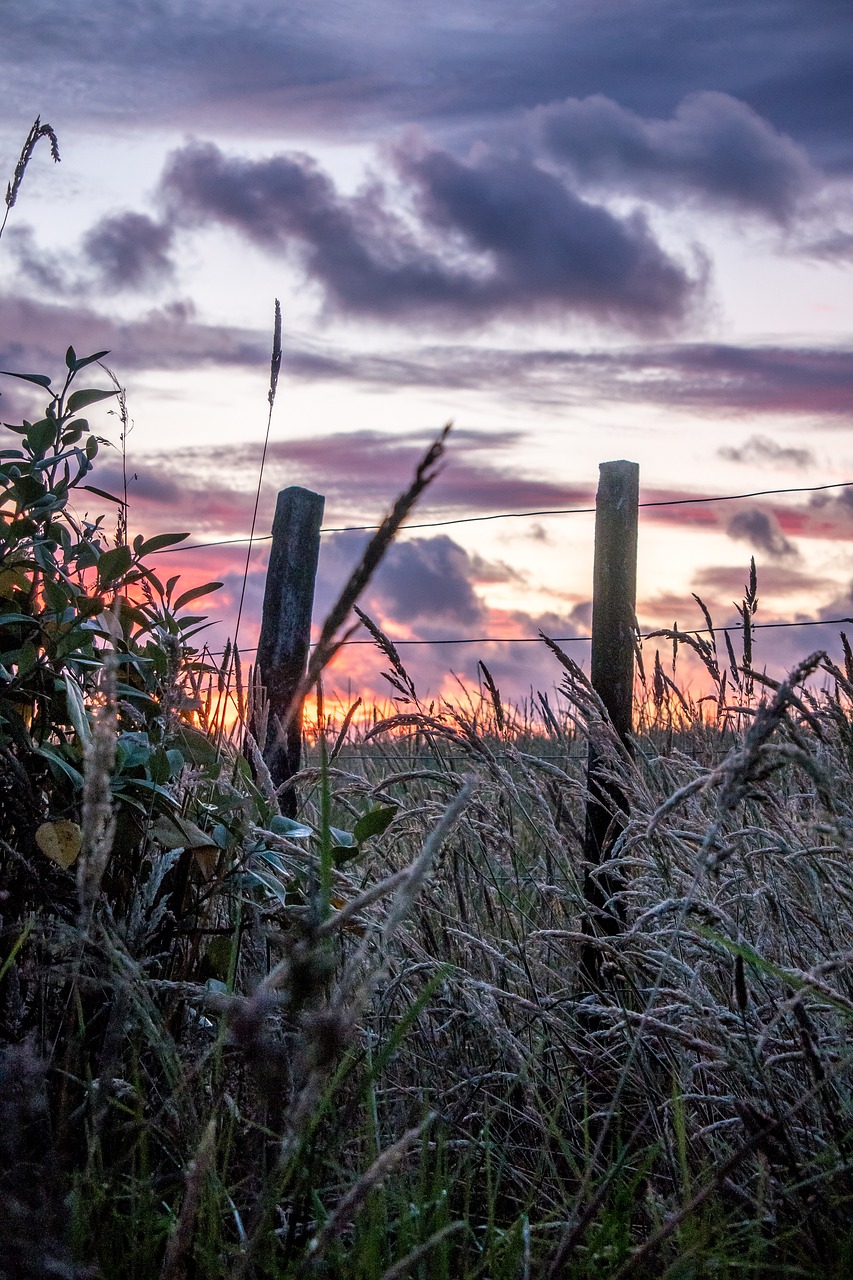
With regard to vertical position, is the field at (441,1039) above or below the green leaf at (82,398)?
below

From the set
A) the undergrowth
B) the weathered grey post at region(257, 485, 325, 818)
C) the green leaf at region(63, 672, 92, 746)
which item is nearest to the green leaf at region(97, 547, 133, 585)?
the undergrowth

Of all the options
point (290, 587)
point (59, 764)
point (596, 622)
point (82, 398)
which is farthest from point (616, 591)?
point (59, 764)

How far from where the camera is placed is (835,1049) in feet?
5.52

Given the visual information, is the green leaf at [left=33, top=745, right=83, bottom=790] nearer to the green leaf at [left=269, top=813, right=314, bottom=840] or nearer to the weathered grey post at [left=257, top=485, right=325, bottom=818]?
the green leaf at [left=269, top=813, right=314, bottom=840]

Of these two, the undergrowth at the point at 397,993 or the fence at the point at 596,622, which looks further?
the fence at the point at 596,622

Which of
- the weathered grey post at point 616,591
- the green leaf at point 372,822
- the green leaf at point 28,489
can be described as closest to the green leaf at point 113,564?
the green leaf at point 28,489

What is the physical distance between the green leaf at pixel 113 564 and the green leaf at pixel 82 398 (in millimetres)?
281

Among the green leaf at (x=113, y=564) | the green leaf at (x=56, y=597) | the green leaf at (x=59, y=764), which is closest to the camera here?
the green leaf at (x=59, y=764)

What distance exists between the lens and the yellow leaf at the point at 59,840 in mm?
1786

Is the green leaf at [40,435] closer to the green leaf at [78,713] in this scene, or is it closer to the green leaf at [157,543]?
the green leaf at [157,543]

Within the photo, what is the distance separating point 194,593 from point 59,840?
2.16 feet

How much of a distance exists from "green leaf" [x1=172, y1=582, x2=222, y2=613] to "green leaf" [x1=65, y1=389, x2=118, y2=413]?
1.34 ft

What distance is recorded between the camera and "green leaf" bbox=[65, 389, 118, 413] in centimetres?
215

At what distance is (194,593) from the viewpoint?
7.55 ft
